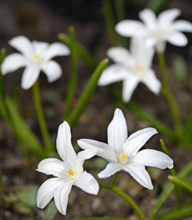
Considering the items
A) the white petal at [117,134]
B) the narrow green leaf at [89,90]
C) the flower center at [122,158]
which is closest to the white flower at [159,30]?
the narrow green leaf at [89,90]

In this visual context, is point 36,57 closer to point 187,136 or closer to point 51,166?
point 51,166

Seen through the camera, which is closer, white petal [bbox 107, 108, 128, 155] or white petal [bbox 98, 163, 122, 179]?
white petal [bbox 98, 163, 122, 179]

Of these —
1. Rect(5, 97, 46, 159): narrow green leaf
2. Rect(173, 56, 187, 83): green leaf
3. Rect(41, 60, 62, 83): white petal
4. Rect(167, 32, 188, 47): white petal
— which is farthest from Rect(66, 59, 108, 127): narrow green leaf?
Rect(173, 56, 187, 83): green leaf

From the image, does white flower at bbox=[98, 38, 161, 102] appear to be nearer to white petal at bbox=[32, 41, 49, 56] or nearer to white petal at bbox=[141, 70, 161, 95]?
white petal at bbox=[141, 70, 161, 95]

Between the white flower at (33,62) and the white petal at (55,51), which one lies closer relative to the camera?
the white flower at (33,62)

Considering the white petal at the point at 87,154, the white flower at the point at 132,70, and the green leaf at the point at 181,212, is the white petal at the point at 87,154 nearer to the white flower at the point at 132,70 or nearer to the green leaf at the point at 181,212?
the green leaf at the point at 181,212

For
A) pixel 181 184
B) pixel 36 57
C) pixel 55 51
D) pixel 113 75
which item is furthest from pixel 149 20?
pixel 181 184

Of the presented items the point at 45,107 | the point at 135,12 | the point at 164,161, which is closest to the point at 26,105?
the point at 45,107
